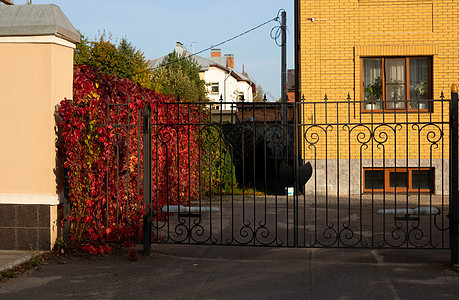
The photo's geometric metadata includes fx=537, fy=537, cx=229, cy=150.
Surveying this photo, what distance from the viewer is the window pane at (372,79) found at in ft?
47.4

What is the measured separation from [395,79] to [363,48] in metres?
1.24

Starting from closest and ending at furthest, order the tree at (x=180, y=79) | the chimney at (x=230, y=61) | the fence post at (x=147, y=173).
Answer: the fence post at (x=147, y=173)
the tree at (x=180, y=79)
the chimney at (x=230, y=61)

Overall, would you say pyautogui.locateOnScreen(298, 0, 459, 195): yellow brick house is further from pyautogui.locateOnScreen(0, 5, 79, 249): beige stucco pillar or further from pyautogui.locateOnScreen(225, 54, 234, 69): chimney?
pyautogui.locateOnScreen(225, 54, 234, 69): chimney

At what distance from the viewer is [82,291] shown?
565 cm

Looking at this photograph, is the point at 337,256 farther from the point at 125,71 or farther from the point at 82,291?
the point at 125,71

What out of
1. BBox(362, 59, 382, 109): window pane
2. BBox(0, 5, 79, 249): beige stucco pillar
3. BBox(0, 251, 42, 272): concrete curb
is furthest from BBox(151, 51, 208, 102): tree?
BBox(0, 251, 42, 272): concrete curb

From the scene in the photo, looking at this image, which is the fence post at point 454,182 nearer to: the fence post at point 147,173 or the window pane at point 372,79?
the fence post at point 147,173

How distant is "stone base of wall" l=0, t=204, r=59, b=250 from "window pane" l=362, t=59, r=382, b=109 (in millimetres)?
9827

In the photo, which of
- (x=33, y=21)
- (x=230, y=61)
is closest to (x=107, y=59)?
(x=33, y=21)

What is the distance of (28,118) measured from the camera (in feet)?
23.0

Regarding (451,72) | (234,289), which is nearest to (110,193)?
(234,289)

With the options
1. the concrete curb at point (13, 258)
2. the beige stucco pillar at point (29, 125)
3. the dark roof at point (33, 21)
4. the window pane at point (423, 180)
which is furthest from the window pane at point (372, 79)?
the concrete curb at point (13, 258)

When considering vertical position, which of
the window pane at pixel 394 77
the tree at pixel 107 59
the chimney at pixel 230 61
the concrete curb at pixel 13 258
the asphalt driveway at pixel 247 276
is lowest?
the asphalt driveway at pixel 247 276

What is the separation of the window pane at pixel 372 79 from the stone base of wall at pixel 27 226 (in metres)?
9.83
